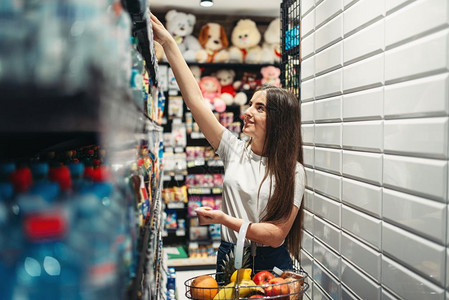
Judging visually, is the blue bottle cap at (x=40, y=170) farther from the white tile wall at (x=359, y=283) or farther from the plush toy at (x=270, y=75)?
the plush toy at (x=270, y=75)

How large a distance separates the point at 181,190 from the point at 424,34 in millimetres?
4076

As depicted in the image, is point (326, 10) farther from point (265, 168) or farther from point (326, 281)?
point (326, 281)

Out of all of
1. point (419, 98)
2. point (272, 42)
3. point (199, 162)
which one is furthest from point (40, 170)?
point (272, 42)

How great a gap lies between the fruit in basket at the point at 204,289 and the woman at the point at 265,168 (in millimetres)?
438

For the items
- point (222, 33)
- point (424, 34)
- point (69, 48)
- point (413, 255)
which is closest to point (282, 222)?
point (413, 255)

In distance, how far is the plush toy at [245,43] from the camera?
5.22 m

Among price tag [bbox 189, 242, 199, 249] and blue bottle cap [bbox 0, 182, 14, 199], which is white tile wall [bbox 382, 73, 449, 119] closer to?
blue bottle cap [bbox 0, 182, 14, 199]

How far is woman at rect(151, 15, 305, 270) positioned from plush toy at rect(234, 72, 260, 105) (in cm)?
331

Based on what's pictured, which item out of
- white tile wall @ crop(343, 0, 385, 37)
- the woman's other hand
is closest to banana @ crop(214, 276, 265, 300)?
the woman's other hand

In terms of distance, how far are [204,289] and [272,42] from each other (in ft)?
14.7

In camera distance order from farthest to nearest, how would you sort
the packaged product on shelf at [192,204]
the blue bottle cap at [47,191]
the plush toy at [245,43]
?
the plush toy at [245,43] < the packaged product on shelf at [192,204] < the blue bottle cap at [47,191]

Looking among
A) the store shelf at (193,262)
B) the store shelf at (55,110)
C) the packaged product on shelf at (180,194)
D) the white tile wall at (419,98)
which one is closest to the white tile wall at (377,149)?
the white tile wall at (419,98)

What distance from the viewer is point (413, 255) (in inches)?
52.6

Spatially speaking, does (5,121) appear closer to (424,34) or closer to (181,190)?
(424,34)
